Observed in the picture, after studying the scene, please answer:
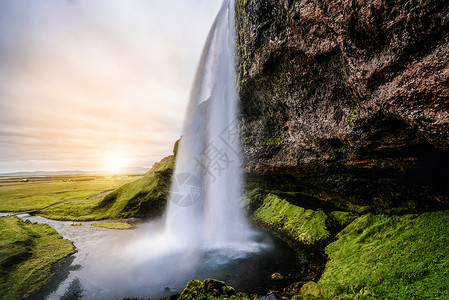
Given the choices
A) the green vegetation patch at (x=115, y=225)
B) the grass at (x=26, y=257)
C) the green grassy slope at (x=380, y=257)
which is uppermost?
the green grassy slope at (x=380, y=257)

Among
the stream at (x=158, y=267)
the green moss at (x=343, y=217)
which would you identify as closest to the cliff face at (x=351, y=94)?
the green moss at (x=343, y=217)

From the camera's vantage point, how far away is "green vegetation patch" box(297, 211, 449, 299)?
22.9 feet

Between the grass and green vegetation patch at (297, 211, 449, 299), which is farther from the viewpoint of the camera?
the grass

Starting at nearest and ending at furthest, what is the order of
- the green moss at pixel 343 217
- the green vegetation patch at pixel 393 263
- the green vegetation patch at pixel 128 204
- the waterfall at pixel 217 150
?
the green vegetation patch at pixel 393 263 → the green moss at pixel 343 217 → the waterfall at pixel 217 150 → the green vegetation patch at pixel 128 204

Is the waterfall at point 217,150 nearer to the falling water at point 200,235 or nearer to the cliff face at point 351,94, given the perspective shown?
the falling water at point 200,235

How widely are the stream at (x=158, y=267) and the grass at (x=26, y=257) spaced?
1032 millimetres

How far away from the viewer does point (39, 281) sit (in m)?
12.3

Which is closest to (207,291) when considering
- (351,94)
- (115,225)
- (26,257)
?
(351,94)

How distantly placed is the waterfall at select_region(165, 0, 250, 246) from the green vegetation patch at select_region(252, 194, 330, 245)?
333 centimetres

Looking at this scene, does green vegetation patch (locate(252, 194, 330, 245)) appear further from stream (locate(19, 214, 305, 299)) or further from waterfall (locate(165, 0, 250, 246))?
waterfall (locate(165, 0, 250, 246))

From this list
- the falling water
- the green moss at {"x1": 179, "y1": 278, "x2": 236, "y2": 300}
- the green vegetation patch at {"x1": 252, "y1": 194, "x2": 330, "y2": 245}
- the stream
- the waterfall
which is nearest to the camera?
the green moss at {"x1": 179, "y1": 278, "x2": 236, "y2": 300}

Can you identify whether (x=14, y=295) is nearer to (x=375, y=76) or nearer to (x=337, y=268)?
(x=337, y=268)

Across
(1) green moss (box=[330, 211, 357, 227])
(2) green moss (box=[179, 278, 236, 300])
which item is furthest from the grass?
(1) green moss (box=[330, 211, 357, 227])

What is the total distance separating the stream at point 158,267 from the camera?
1131 cm
